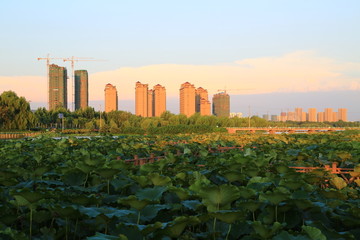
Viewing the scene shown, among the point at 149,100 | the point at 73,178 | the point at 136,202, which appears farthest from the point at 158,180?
the point at 149,100

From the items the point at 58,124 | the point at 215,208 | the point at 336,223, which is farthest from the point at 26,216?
the point at 58,124

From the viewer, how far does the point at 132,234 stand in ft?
6.64

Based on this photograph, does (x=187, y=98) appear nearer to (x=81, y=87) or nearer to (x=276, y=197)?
(x=81, y=87)

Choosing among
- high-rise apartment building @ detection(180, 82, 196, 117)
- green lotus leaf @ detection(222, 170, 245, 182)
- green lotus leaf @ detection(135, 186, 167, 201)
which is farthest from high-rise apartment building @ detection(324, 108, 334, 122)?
green lotus leaf @ detection(135, 186, 167, 201)

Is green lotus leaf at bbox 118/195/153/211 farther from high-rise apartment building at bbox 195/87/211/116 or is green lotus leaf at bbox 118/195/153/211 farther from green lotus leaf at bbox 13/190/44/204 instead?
high-rise apartment building at bbox 195/87/211/116

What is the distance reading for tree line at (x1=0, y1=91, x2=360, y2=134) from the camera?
4791 centimetres

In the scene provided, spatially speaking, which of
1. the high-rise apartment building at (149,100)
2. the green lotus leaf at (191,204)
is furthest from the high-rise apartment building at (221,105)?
the green lotus leaf at (191,204)

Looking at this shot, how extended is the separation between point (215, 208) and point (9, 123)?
160ft

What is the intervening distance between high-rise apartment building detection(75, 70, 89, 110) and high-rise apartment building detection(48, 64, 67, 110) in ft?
31.2

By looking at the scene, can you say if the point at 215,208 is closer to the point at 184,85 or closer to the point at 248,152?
the point at 248,152

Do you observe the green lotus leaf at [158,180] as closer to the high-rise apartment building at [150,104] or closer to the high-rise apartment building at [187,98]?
the high-rise apartment building at [187,98]

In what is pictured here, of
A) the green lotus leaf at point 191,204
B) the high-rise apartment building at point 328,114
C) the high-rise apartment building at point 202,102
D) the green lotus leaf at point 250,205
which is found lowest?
the green lotus leaf at point 191,204

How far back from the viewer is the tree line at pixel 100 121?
47.9 m

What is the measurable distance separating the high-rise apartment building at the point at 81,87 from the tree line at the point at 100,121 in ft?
132
